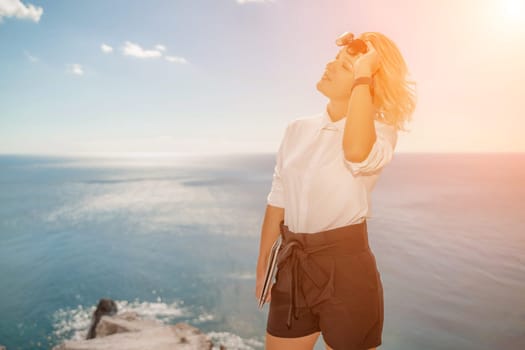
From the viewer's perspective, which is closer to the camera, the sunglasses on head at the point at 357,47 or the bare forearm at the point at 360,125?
the bare forearm at the point at 360,125

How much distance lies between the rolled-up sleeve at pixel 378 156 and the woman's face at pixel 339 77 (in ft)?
1.03

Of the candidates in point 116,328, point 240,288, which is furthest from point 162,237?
point 116,328

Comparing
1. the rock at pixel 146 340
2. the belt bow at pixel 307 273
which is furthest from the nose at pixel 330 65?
the rock at pixel 146 340

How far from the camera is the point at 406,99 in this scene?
195 cm

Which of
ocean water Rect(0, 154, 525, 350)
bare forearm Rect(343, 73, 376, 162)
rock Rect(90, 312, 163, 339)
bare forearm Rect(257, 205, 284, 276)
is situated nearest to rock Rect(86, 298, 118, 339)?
rock Rect(90, 312, 163, 339)

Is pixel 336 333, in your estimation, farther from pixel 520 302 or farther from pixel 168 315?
pixel 520 302

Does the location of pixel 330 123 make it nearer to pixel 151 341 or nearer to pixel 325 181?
pixel 325 181

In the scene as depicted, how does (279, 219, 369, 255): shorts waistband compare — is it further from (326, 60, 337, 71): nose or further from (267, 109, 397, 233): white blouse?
(326, 60, 337, 71): nose

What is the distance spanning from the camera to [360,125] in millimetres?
1631

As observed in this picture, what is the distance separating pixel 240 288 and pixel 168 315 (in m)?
8.38

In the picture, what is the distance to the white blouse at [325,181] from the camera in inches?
74.4

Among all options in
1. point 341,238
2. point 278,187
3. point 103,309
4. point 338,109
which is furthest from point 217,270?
point 338,109

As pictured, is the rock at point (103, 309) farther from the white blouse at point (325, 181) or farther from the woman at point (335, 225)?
the white blouse at point (325, 181)

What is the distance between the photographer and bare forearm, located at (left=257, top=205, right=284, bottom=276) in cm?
219
